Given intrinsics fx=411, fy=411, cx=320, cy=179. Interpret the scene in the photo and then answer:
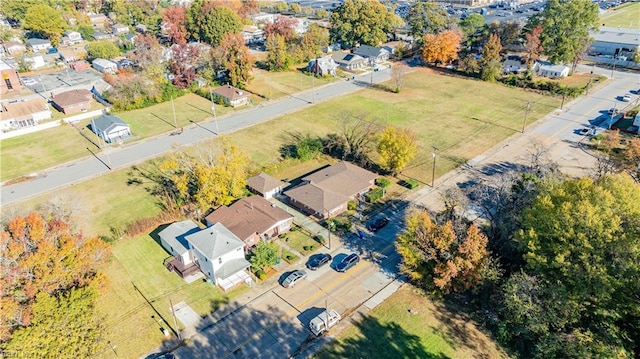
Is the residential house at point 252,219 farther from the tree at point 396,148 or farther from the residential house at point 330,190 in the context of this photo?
the tree at point 396,148

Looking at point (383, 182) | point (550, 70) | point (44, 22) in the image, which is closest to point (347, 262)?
point (383, 182)

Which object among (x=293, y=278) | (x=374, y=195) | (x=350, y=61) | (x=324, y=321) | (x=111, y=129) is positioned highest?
(x=350, y=61)

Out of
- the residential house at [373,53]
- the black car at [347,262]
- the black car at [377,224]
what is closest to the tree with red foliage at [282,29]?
the residential house at [373,53]

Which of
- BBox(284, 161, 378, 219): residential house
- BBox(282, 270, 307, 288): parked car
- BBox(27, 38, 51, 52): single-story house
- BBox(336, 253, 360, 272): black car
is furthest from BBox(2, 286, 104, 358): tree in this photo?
BBox(27, 38, 51, 52): single-story house

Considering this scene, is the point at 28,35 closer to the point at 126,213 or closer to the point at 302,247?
the point at 126,213

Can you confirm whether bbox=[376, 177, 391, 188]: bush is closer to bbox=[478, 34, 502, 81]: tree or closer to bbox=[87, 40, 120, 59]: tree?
bbox=[478, 34, 502, 81]: tree

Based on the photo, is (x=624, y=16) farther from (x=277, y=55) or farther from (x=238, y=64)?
(x=238, y=64)

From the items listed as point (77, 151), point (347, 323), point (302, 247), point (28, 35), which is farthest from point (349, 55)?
point (28, 35)
